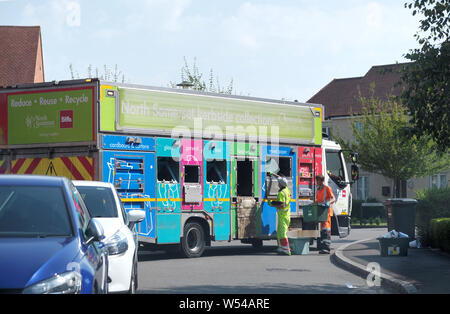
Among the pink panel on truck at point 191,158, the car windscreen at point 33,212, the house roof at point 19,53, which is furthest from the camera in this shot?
the house roof at point 19,53

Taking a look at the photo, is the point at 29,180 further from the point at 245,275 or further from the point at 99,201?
the point at 245,275

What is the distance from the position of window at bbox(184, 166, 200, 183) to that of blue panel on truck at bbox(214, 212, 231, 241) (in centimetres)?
103

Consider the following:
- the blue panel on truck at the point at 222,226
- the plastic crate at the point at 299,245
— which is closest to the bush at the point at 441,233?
the plastic crate at the point at 299,245

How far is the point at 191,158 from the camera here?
19328 mm

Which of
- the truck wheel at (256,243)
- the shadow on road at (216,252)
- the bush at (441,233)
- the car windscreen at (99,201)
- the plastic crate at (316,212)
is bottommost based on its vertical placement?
the shadow on road at (216,252)

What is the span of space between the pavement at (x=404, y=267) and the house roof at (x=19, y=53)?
41.9 metres

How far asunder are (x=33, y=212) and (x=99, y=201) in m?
4.46

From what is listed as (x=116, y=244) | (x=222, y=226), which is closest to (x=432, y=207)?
(x=222, y=226)

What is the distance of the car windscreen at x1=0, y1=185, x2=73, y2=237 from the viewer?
7770mm

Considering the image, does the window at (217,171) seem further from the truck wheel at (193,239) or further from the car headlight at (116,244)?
the car headlight at (116,244)

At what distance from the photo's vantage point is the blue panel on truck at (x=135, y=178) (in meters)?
17.5

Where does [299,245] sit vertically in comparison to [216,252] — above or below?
above

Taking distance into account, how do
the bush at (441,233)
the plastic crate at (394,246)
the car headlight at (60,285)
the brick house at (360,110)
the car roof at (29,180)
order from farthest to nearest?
1. the brick house at (360,110)
2. the bush at (441,233)
3. the plastic crate at (394,246)
4. the car roof at (29,180)
5. the car headlight at (60,285)

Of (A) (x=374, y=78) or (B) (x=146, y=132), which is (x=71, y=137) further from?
(A) (x=374, y=78)
